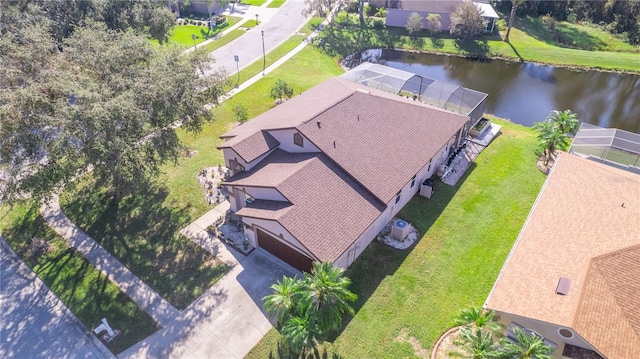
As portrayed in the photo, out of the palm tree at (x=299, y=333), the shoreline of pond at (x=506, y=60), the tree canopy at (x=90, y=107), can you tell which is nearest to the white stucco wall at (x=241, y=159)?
the tree canopy at (x=90, y=107)

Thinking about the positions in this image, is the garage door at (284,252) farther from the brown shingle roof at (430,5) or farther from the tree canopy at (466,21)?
the brown shingle roof at (430,5)

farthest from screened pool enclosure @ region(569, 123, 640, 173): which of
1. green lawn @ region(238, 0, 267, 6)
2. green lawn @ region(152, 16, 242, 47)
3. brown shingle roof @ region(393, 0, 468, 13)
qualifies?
green lawn @ region(238, 0, 267, 6)

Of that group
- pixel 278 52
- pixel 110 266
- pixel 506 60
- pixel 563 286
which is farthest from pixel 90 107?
pixel 506 60

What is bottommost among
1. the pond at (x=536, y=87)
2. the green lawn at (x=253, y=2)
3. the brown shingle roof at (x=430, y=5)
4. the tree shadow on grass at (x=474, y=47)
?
the pond at (x=536, y=87)

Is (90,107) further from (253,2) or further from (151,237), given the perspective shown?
(253,2)

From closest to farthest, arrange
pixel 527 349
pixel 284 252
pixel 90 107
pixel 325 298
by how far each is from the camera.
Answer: pixel 527 349, pixel 325 298, pixel 90 107, pixel 284 252

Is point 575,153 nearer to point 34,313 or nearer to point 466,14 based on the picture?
point 466,14

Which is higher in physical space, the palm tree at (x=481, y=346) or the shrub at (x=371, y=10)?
the shrub at (x=371, y=10)
